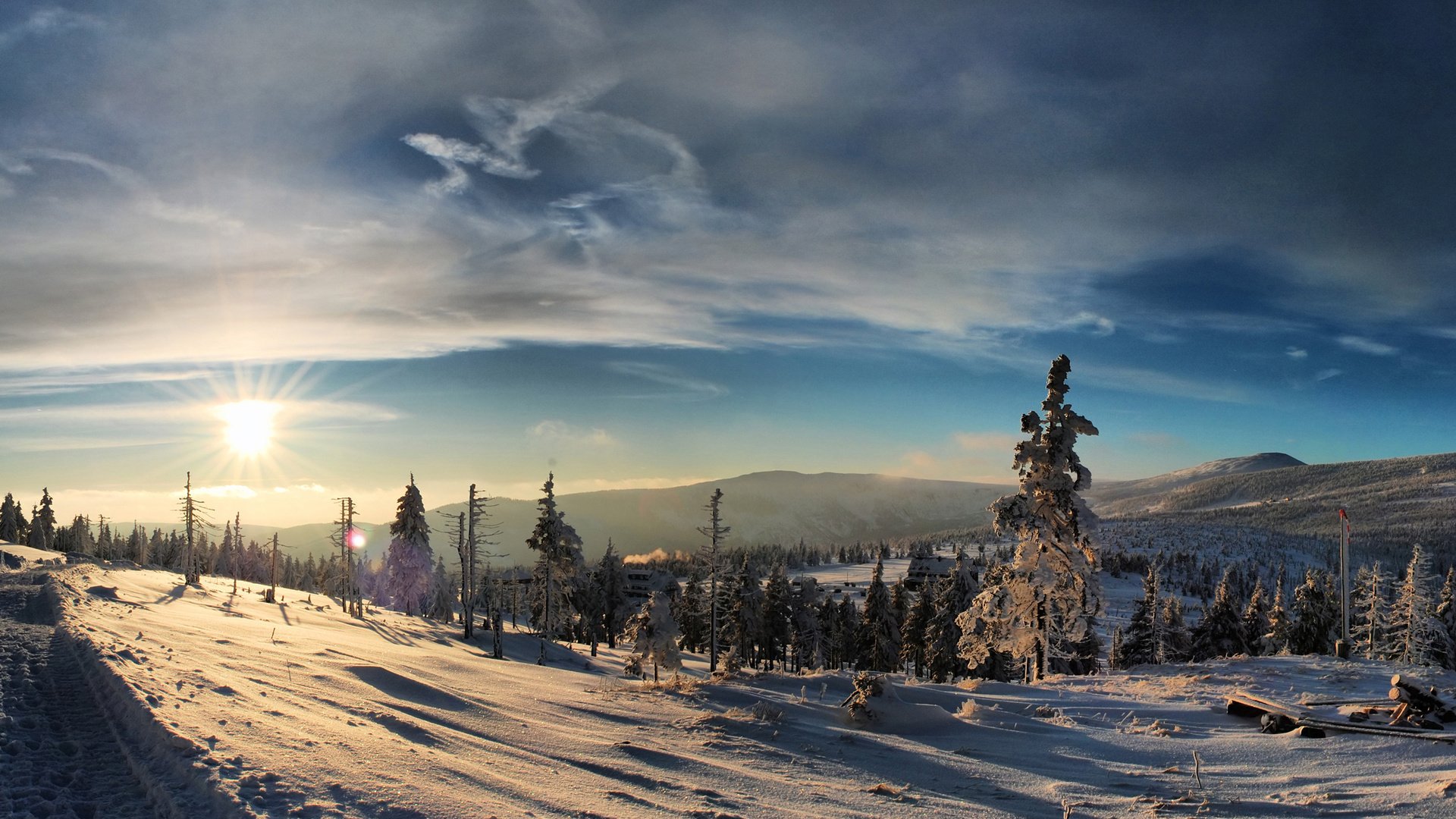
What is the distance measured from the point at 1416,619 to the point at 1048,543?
37.7m

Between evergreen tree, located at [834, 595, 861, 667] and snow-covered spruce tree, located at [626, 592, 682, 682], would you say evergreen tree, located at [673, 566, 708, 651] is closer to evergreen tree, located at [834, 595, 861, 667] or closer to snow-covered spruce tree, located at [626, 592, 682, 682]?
evergreen tree, located at [834, 595, 861, 667]

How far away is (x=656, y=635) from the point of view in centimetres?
2366

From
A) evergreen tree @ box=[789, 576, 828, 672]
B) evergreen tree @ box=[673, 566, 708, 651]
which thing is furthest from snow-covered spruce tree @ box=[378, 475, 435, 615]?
evergreen tree @ box=[789, 576, 828, 672]

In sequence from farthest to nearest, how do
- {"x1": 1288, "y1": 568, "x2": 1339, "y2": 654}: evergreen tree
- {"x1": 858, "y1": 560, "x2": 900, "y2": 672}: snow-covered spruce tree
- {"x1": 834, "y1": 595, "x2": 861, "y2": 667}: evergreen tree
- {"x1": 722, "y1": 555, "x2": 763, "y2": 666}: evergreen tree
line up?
{"x1": 834, "y1": 595, "x2": 861, "y2": 667}: evergreen tree < {"x1": 858, "y1": 560, "x2": 900, "y2": 672}: snow-covered spruce tree < {"x1": 722, "y1": 555, "x2": 763, "y2": 666}: evergreen tree < {"x1": 1288, "y1": 568, "x2": 1339, "y2": 654}: evergreen tree

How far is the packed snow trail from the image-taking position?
287 inches

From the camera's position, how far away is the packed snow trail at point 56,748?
23.9ft

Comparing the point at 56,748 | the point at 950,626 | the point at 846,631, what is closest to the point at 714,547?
the point at 950,626

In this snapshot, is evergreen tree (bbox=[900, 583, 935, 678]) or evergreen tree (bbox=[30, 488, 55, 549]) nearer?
evergreen tree (bbox=[900, 583, 935, 678])

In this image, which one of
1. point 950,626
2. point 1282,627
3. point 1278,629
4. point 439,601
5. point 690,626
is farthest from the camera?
point 690,626

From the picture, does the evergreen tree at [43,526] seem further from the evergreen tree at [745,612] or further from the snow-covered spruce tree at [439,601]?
the evergreen tree at [745,612]

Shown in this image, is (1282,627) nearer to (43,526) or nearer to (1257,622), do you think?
(1257,622)

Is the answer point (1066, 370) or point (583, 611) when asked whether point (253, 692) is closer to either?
point (1066, 370)

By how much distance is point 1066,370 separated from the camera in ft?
98.5

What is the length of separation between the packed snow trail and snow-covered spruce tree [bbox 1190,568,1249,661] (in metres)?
68.5
